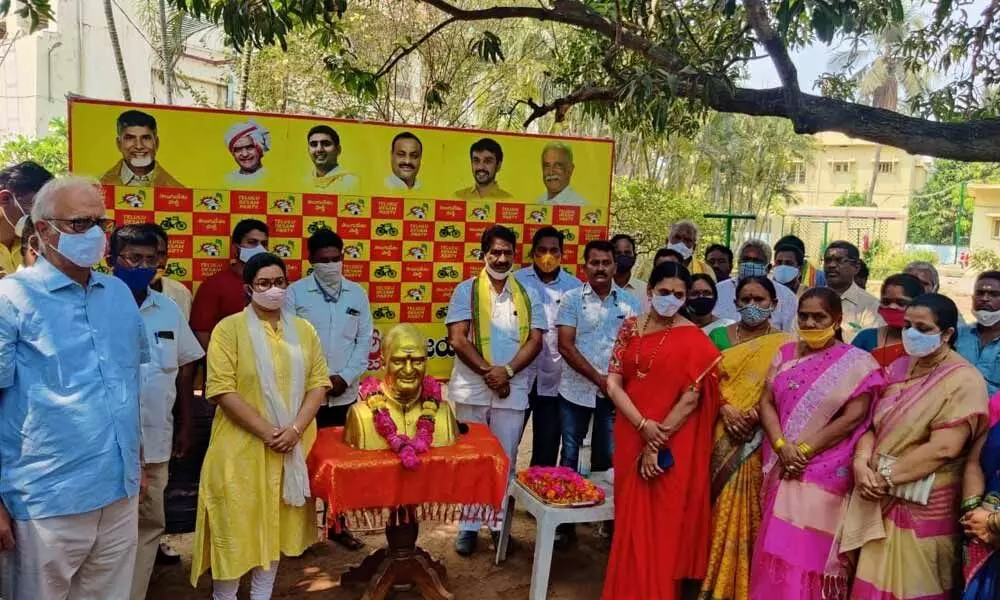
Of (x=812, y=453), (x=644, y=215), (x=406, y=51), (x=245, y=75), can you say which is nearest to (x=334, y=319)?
(x=406, y=51)

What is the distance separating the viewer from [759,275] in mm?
5129

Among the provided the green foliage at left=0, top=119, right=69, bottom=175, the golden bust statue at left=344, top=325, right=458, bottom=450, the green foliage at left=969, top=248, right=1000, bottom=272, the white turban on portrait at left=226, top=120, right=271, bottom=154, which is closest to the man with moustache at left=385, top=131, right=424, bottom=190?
the white turban on portrait at left=226, top=120, right=271, bottom=154

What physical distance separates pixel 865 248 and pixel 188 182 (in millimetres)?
26918

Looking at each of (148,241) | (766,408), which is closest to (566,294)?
(766,408)

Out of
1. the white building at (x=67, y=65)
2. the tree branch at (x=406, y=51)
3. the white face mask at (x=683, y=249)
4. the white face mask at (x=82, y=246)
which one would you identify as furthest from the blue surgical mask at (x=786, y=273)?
the white building at (x=67, y=65)

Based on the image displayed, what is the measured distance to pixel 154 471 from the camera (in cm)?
402

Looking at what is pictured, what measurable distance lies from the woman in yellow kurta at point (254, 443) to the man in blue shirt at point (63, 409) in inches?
32.1

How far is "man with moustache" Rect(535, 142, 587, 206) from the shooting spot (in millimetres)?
6414

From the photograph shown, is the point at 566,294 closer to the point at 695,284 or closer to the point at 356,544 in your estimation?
the point at 695,284

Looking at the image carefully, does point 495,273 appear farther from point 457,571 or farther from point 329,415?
point 457,571

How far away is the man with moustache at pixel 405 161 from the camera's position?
19.6 feet

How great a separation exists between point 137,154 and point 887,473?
502 centimetres

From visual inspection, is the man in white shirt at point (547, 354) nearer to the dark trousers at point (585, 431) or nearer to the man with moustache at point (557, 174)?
the dark trousers at point (585, 431)

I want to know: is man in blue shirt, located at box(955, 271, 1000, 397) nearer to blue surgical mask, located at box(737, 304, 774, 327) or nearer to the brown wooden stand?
blue surgical mask, located at box(737, 304, 774, 327)
